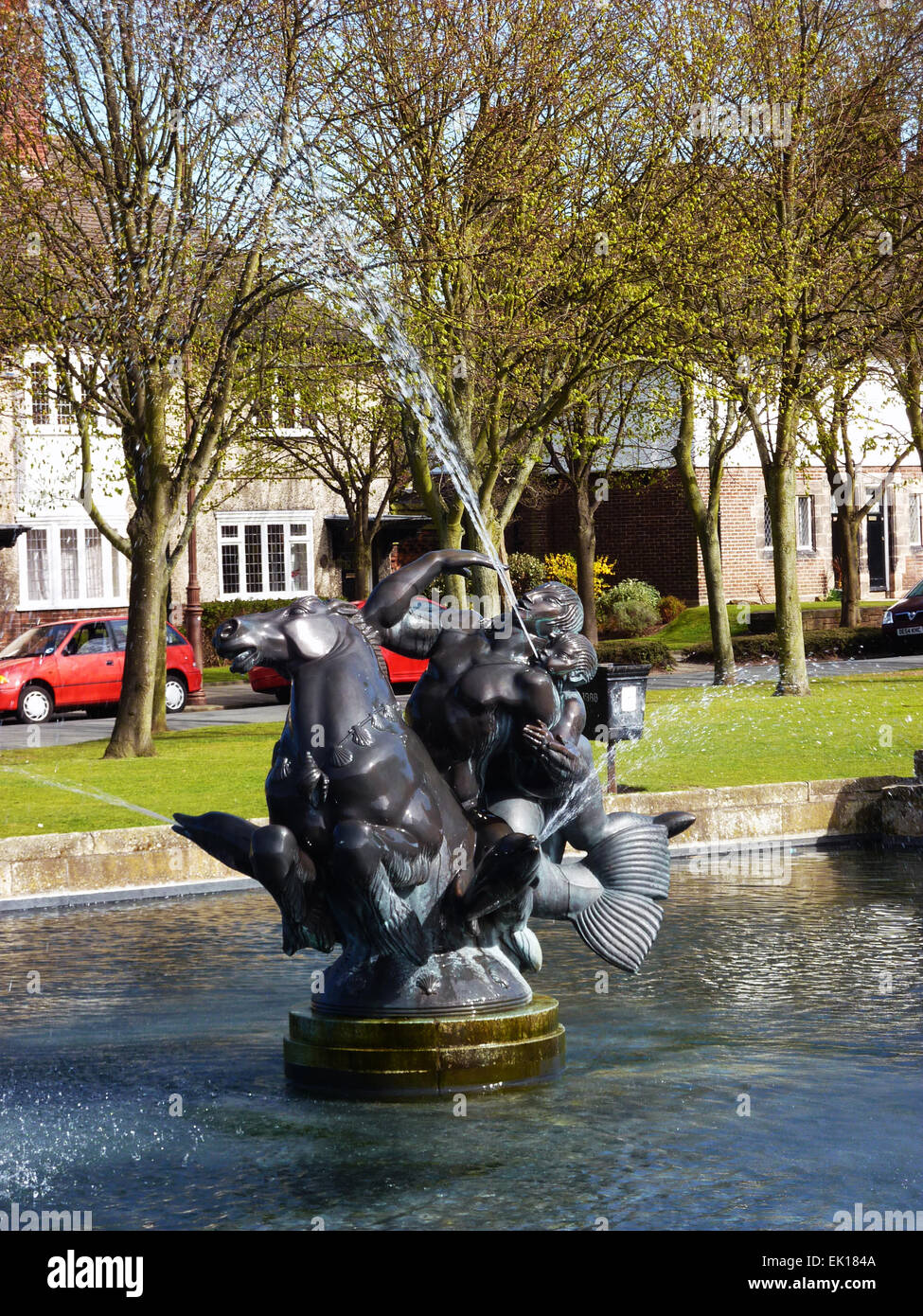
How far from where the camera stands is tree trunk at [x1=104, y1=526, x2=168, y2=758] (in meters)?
18.2

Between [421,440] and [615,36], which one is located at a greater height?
[615,36]

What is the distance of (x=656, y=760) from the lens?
15414mm

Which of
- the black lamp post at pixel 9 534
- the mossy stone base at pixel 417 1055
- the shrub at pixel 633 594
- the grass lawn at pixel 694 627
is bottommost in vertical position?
the mossy stone base at pixel 417 1055

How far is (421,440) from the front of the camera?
22141 mm

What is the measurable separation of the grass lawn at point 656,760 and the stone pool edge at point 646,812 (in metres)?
1.05

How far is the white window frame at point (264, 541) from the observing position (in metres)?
41.6

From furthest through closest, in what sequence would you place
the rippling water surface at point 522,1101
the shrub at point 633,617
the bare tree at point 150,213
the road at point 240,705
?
the shrub at point 633,617 < the road at point 240,705 < the bare tree at point 150,213 < the rippling water surface at point 522,1101

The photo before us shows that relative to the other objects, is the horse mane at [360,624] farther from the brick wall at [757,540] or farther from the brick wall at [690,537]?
the brick wall at [757,540]

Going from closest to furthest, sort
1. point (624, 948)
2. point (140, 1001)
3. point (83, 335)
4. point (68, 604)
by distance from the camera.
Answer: point (624, 948), point (140, 1001), point (83, 335), point (68, 604)

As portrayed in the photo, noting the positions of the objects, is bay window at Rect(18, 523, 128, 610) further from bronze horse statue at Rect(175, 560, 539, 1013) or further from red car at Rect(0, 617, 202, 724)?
bronze horse statue at Rect(175, 560, 539, 1013)

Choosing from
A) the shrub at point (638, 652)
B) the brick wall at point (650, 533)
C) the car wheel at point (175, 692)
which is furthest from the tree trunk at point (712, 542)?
the brick wall at point (650, 533)

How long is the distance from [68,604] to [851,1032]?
3373cm

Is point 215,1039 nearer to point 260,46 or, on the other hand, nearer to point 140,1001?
point 140,1001
